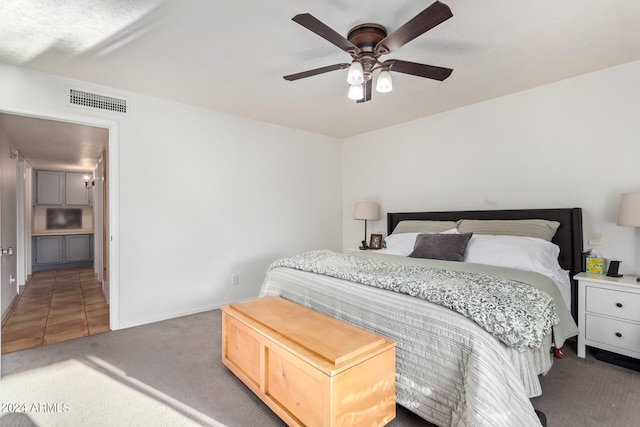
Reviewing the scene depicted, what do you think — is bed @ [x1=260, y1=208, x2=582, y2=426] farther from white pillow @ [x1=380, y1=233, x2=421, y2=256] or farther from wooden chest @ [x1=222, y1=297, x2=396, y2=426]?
white pillow @ [x1=380, y1=233, x2=421, y2=256]

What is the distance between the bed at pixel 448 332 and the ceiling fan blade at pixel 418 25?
4.60 ft

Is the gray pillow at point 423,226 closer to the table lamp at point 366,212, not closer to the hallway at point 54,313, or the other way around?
the table lamp at point 366,212

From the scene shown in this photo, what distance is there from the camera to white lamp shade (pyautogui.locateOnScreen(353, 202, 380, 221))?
445cm

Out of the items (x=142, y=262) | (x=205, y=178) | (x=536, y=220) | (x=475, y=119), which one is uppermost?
(x=475, y=119)

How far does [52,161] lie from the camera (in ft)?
19.1

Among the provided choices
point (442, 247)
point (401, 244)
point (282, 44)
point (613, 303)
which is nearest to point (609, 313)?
point (613, 303)

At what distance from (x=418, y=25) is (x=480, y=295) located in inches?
57.2

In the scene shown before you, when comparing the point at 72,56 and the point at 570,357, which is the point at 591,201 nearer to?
the point at 570,357

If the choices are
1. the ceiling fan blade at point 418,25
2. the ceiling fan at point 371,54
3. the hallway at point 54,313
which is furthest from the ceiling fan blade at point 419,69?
the hallway at point 54,313

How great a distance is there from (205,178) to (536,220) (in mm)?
3527

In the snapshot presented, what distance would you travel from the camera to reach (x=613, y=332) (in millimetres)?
2379

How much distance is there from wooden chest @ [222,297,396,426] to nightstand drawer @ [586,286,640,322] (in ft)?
6.24

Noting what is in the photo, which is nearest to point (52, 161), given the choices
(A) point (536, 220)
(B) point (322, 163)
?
(B) point (322, 163)

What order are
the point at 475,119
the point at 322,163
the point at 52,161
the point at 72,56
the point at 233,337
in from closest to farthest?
the point at 233,337
the point at 72,56
the point at 475,119
the point at 322,163
the point at 52,161
